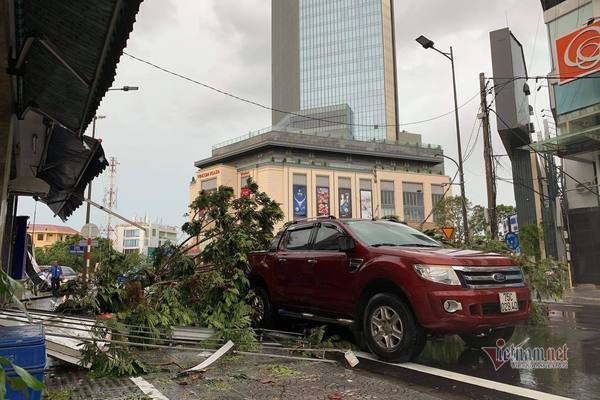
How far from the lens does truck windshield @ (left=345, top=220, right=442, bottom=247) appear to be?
6799 mm

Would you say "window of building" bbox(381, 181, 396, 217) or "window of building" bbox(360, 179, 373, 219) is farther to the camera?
"window of building" bbox(381, 181, 396, 217)

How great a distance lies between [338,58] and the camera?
111m

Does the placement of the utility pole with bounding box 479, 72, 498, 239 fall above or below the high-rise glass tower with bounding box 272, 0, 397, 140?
below

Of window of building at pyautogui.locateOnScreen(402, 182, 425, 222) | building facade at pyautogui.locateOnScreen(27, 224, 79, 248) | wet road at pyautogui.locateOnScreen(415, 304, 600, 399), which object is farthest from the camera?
building facade at pyautogui.locateOnScreen(27, 224, 79, 248)

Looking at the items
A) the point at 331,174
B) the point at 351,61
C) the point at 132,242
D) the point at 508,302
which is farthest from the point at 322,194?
the point at 508,302

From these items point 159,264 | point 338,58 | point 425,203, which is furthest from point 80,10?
point 338,58

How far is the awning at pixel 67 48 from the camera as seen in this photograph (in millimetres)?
4574

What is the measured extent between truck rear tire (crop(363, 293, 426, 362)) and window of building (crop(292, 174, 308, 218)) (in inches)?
3104

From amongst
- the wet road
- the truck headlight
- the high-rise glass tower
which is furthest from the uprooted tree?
the high-rise glass tower

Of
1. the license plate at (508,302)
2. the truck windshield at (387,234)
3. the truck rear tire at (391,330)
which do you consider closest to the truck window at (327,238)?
the truck windshield at (387,234)

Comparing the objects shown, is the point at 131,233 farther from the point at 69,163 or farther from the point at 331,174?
the point at 69,163

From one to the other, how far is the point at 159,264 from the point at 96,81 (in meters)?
4.34

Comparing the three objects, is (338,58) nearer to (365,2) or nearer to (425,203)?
(365,2)

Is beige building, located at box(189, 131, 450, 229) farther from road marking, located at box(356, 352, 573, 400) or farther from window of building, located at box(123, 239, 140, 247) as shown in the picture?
road marking, located at box(356, 352, 573, 400)
